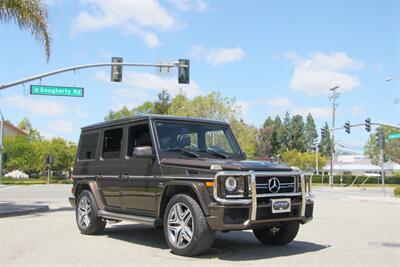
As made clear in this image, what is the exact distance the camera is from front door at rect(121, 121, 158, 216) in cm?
821

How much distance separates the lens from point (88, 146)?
10406 mm

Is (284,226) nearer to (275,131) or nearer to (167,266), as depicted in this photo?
(167,266)

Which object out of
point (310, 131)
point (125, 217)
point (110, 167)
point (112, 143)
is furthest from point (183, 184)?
point (310, 131)

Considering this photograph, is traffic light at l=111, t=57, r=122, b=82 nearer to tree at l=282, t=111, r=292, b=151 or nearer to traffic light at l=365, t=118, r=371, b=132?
traffic light at l=365, t=118, r=371, b=132

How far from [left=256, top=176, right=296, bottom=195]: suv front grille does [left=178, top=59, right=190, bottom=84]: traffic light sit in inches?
633

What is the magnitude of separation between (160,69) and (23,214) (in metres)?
10.3

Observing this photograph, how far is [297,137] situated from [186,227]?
370ft

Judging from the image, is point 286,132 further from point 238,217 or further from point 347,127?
point 238,217

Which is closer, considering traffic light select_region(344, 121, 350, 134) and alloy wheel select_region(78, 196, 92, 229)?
alloy wheel select_region(78, 196, 92, 229)

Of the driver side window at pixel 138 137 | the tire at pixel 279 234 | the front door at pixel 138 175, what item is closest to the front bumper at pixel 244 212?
the tire at pixel 279 234

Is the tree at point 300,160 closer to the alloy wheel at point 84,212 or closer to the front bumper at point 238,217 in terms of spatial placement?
the alloy wheel at point 84,212

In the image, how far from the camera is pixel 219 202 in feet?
22.9

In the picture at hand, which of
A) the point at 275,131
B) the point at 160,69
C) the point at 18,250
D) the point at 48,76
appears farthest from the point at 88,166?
the point at 275,131

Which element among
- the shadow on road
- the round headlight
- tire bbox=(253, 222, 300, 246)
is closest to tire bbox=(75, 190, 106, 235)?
the shadow on road
